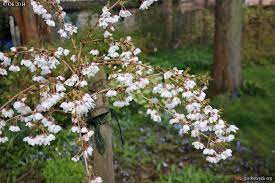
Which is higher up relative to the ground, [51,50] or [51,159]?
[51,50]

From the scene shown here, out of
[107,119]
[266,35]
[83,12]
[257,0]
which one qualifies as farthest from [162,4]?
[107,119]

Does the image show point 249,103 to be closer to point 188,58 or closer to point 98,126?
point 188,58

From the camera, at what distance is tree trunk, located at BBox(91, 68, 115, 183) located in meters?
2.39

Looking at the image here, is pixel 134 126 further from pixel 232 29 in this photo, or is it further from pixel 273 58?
pixel 273 58

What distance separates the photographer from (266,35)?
9539 mm

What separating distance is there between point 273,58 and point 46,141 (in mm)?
8017

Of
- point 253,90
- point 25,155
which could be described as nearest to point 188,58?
point 253,90

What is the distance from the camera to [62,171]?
382cm

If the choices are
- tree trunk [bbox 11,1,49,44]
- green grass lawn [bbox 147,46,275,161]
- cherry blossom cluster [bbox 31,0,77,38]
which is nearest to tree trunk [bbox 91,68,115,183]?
cherry blossom cluster [bbox 31,0,77,38]

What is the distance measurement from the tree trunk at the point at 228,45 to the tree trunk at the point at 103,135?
14.0 feet

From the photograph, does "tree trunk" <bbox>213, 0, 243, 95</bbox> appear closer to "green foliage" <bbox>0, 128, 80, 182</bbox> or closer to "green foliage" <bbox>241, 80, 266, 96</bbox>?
"green foliage" <bbox>241, 80, 266, 96</bbox>

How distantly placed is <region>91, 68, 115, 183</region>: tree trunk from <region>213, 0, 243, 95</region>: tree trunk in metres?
4.25

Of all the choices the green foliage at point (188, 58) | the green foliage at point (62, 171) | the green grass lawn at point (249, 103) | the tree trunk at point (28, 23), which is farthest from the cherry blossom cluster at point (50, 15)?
the green foliage at point (188, 58)

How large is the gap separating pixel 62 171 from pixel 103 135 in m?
1.46
